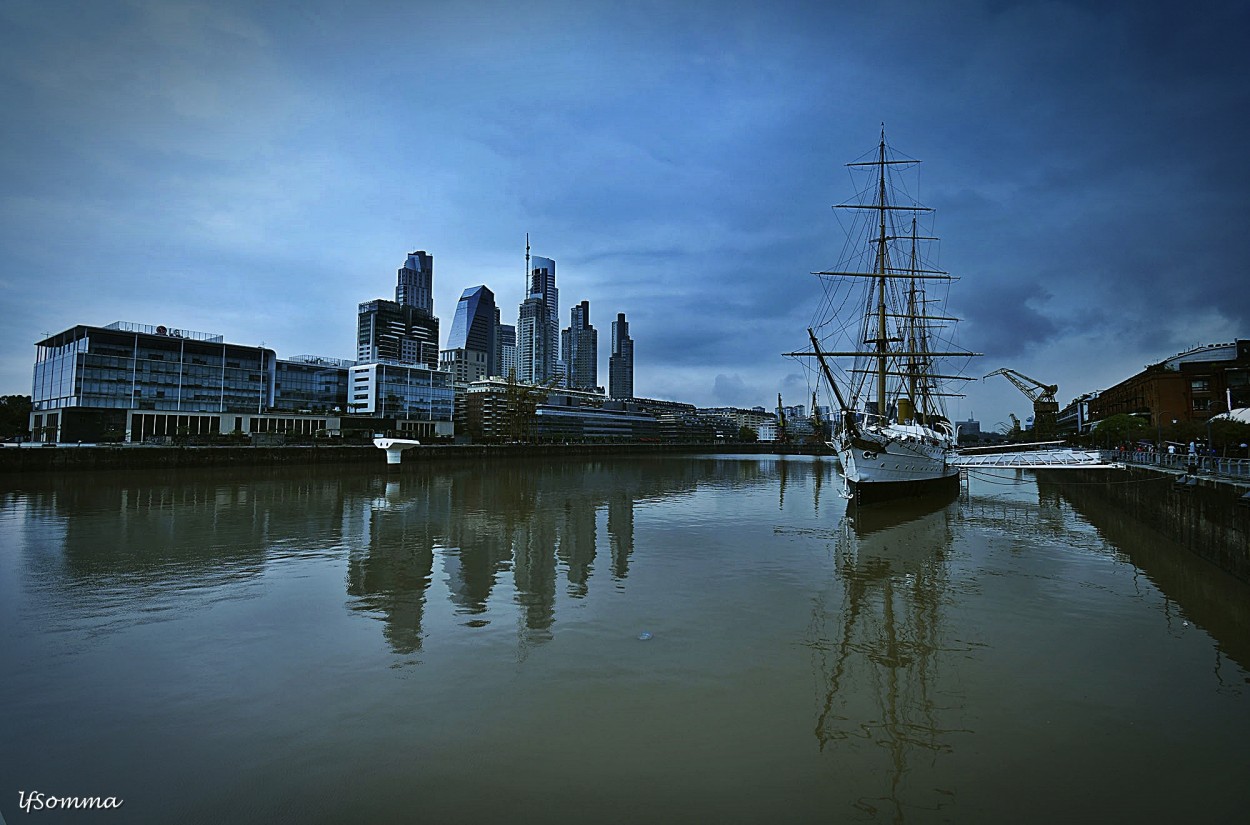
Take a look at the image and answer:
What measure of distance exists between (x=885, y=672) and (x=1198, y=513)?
1757cm

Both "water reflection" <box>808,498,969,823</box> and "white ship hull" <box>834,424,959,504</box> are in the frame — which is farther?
"white ship hull" <box>834,424,959,504</box>

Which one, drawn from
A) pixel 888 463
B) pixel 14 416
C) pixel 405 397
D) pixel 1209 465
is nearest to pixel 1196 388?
pixel 888 463

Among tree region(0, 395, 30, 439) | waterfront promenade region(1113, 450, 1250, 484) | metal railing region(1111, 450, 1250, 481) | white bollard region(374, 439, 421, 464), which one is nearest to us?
waterfront promenade region(1113, 450, 1250, 484)

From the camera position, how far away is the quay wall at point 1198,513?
1623 cm

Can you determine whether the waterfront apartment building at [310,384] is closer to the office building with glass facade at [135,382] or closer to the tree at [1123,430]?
the office building with glass facade at [135,382]

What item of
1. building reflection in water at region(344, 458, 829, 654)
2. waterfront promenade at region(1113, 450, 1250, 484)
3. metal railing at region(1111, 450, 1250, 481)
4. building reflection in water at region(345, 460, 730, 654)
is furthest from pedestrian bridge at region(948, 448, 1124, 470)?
building reflection in water at region(345, 460, 730, 654)

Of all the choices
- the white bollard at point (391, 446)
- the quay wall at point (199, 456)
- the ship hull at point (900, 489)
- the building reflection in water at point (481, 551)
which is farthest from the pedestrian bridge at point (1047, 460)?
the quay wall at point (199, 456)

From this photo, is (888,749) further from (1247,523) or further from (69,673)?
(1247,523)

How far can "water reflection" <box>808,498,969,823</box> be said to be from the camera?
6.86 m

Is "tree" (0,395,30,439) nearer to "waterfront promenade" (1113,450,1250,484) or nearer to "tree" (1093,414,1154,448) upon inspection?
"waterfront promenade" (1113,450,1250,484)

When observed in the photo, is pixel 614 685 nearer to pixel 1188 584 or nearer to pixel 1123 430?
pixel 1188 584

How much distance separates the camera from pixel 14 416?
298ft

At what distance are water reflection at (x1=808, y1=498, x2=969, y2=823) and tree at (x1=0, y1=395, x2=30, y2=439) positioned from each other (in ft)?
354

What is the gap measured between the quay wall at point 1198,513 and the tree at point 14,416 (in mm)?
115260
